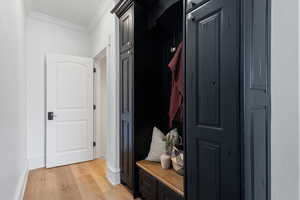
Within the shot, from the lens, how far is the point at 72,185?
8.36 ft

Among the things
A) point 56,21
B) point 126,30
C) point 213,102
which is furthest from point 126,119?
point 56,21

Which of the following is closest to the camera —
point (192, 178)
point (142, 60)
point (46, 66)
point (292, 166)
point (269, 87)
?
point (292, 166)

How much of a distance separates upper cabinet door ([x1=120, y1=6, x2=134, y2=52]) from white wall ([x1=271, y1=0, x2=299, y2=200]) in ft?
4.95

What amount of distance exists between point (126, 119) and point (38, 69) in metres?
2.23

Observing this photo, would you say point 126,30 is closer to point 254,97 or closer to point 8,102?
point 8,102

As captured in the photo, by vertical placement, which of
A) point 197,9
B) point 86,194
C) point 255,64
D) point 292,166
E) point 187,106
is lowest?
point 86,194

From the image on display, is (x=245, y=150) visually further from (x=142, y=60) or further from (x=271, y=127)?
(x=142, y=60)

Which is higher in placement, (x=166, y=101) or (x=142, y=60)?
(x=142, y=60)

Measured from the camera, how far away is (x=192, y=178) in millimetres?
1290

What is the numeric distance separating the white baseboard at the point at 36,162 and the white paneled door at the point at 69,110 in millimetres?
133

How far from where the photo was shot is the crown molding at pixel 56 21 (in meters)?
3.30

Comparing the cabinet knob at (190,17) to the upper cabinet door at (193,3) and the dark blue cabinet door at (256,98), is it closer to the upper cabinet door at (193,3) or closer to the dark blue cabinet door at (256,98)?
the upper cabinet door at (193,3)

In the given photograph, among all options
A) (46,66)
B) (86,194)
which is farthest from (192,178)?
A: (46,66)

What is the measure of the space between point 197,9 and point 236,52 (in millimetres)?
461
